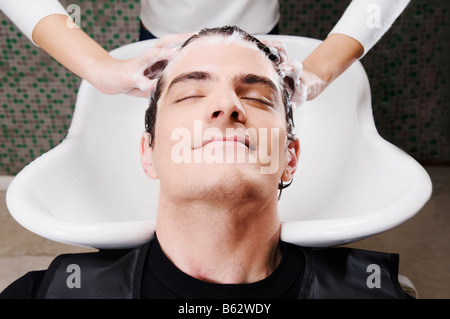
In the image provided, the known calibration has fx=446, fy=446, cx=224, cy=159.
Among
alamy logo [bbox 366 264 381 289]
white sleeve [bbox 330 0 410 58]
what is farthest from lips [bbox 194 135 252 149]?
white sleeve [bbox 330 0 410 58]

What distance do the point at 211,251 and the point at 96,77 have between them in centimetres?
62

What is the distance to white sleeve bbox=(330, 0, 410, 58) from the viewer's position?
4.37 feet

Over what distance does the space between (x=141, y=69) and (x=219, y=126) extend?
0.37 metres

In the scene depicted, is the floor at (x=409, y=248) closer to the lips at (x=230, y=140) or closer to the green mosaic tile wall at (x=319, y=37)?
the green mosaic tile wall at (x=319, y=37)

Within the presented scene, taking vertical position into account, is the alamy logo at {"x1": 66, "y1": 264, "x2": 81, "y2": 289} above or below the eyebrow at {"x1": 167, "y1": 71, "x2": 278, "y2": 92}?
below

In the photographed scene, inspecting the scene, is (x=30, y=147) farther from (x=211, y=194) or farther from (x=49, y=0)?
(x=211, y=194)

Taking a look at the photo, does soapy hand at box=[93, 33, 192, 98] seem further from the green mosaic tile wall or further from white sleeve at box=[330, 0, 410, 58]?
the green mosaic tile wall

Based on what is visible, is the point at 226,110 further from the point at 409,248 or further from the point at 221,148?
the point at 409,248

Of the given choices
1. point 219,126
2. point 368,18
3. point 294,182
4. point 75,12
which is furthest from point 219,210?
point 75,12

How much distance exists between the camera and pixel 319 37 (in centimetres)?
224

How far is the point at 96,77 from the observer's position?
127cm

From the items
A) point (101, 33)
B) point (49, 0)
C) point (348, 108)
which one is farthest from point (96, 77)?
point (101, 33)

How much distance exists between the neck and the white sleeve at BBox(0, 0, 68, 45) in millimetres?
672

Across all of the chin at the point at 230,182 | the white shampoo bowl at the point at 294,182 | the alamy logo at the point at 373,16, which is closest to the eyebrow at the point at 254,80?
the chin at the point at 230,182
